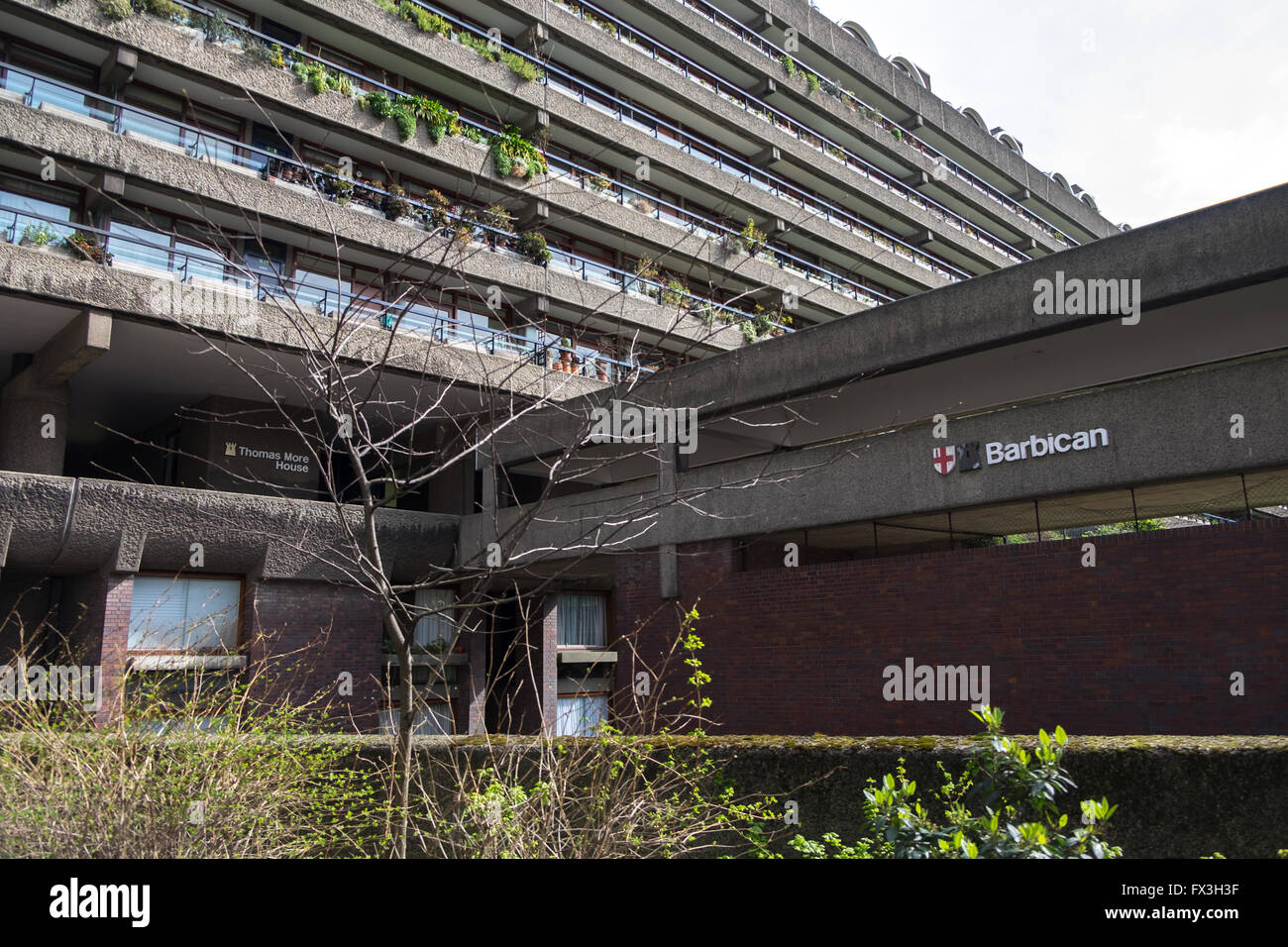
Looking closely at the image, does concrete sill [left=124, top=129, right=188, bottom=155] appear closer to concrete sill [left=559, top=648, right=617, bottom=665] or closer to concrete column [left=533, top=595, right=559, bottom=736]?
concrete column [left=533, top=595, right=559, bottom=736]

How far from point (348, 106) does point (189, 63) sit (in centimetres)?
412

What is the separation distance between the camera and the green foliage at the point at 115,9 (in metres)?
21.6

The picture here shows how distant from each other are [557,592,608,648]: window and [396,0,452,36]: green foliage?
671 inches

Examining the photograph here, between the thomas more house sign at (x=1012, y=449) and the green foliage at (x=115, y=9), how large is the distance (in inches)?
811

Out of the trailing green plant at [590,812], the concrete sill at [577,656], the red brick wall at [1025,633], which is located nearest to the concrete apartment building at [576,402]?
the red brick wall at [1025,633]

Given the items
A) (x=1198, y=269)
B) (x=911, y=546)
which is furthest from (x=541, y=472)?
(x=1198, y=269)

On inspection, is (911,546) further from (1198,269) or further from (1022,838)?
(1022,838)

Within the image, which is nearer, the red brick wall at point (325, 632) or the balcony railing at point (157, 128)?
the balcony railing at point (157, 128)

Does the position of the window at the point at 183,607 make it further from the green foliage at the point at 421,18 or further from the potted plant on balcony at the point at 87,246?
the green foliage at the point at 421,18

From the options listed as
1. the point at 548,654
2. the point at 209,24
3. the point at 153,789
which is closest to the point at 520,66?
the point at 209,24

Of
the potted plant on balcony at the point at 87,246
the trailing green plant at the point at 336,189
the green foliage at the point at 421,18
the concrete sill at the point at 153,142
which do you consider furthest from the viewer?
the green foliage at the point at 421,18

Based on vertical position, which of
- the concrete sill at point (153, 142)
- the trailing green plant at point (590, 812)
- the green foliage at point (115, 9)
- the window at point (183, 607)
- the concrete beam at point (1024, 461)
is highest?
the green foliage at point (115, 9)

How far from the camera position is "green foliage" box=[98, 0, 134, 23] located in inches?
851
